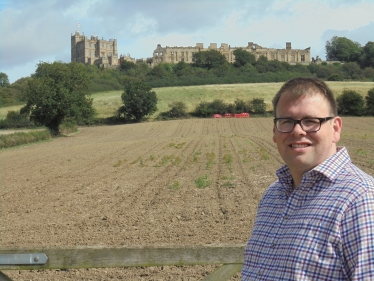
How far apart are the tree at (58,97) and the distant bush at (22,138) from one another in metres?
4.52

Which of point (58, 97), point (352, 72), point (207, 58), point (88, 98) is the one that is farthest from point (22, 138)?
point (207, 58)

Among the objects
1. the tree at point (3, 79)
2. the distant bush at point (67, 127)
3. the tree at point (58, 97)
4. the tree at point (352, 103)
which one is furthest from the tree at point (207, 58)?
the tree at point (58, 97)

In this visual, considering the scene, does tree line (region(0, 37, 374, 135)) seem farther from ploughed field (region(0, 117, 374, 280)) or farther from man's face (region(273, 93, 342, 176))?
man's face (region(273, 93, 342, 176))

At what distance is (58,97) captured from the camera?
193 ft

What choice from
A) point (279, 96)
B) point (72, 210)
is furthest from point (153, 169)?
point (279, 96)

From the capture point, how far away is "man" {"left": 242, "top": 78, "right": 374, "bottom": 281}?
2.25 metres

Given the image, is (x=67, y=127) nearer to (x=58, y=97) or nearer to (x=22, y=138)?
(x=58, y=97)

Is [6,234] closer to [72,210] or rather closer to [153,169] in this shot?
[72,210]

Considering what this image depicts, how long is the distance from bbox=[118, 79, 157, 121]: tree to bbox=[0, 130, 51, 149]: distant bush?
27.5 m

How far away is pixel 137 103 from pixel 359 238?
7964 cm

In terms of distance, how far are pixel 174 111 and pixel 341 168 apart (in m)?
81.1

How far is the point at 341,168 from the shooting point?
247 cm

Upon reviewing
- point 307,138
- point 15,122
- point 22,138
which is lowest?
point 22,138

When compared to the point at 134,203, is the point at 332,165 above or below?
above
